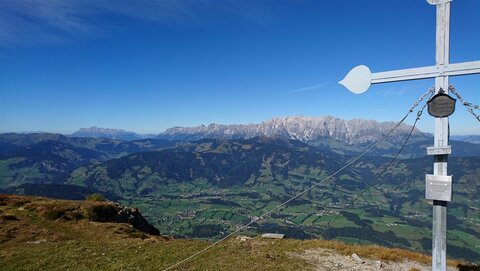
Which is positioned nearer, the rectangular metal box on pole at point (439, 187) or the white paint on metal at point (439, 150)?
the white paint on metal at point (439, 150)

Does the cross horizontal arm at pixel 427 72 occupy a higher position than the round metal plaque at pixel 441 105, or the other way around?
the cross horizontal arm at pixel 427 72

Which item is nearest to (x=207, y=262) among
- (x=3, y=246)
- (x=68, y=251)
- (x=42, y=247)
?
(x=68, y=251)

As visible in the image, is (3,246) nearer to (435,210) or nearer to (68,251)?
(68,251)

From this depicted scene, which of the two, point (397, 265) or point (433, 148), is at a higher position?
point (433, 148)

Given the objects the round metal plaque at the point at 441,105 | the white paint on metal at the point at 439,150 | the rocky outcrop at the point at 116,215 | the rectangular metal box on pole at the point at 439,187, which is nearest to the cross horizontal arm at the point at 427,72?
the round metal plaque at the point at 441,105

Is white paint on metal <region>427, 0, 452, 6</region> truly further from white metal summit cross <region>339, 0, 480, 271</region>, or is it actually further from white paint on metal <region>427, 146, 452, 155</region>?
white paint on metal <region>427, 146, 452, 155</region>

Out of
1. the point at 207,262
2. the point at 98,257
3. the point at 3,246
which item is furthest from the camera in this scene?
the point at 3,246

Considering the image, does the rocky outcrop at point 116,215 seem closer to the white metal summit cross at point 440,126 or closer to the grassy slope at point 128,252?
the grassy slope at point 128,252
